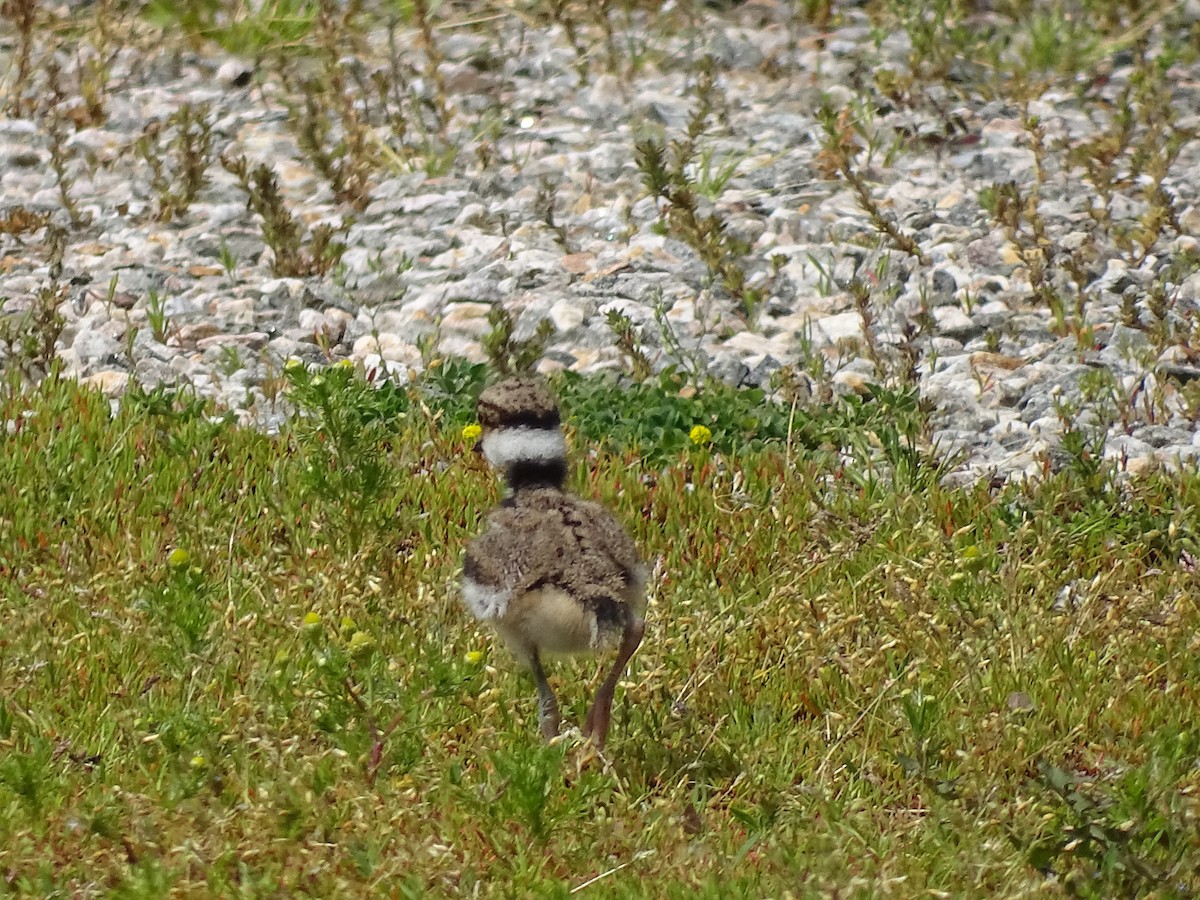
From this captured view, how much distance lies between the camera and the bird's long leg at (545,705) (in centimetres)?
491

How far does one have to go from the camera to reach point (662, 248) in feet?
28.8

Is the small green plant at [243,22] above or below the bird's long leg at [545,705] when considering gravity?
below

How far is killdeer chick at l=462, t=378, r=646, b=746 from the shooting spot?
15.4 ft

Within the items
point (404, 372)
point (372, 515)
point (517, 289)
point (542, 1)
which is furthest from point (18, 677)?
point (542, 1)

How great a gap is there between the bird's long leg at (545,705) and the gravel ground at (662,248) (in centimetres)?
254

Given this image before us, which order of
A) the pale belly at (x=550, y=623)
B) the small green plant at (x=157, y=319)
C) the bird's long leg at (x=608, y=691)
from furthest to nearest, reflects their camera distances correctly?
the small green plant at (x=157, y=319) → the bird's long leg at (x=608, y=691) → the pale belly at (x=550, y=623)

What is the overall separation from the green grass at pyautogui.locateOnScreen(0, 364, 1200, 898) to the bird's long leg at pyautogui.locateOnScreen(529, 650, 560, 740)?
15 centimetres

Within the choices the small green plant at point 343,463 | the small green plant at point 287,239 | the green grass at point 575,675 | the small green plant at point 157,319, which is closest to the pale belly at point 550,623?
the green grass at point 575,675

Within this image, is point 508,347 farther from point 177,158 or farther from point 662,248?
point 177,158

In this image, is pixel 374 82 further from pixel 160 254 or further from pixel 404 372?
pixel 404 372

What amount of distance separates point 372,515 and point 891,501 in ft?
6.01

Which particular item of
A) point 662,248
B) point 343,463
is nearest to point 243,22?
point 662,248

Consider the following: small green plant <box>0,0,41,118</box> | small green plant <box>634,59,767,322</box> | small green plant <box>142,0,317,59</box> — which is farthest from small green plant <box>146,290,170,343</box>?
small green plant <box>142,0,317,59</box>

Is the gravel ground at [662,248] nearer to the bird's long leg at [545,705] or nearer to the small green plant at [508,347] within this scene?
the small green plant at [508,347]
